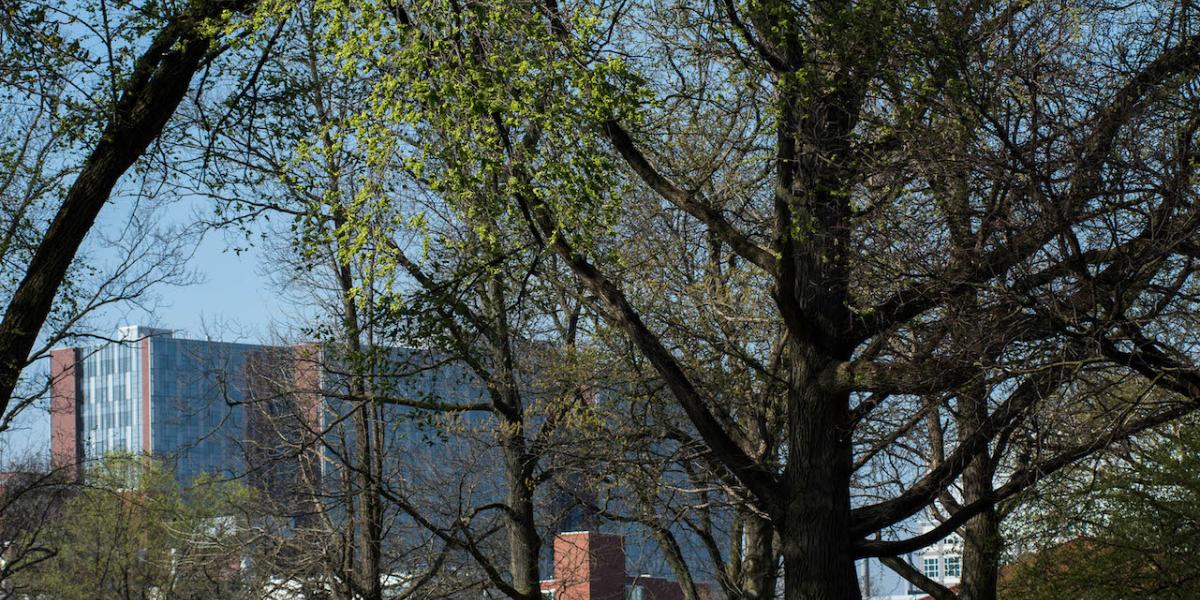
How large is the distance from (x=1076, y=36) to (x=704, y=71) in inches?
174

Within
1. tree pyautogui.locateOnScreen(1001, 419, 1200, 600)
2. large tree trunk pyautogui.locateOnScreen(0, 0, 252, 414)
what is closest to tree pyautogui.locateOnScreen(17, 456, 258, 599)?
tree pyautogui.locateOnScreen(1001, 419, 1200, 600)

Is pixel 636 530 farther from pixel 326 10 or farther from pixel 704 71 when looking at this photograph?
pixel 326 10

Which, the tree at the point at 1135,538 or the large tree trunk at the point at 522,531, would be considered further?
the large tree trunk at the point at 522,531

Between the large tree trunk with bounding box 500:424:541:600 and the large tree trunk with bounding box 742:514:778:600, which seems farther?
the large tree trunk with bounding box 500:424:541:600

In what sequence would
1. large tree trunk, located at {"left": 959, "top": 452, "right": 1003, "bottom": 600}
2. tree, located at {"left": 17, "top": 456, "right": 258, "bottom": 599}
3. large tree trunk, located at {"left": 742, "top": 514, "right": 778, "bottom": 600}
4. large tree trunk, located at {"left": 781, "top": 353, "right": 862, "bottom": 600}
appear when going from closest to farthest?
large tree trunk, located at {"left": 781, "top": 353, "right": 862, "bottom": 600}, large tree trunk, located at {"left": 959, "top": 452, "right": 1003, "bottom": 600}, large tree trunk, located at {"left": 742, "top": 514, "right": 778, "bottom": 600}, tree, located at {"left": 17, "top": 456, "right": 258, "bottom": 599}

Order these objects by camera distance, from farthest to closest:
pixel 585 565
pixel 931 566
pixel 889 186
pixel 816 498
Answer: pixel 931 566
pixel 585 565
pixel 816 498
pixel 889 186

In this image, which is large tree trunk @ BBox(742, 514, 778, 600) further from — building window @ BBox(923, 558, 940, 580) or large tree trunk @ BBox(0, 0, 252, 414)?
building window @ BBox(923, 558, 940, 580)

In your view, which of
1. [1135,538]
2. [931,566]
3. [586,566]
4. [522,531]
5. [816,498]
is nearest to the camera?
[816,498]

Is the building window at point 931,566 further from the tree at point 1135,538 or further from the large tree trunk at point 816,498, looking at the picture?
the large tree trunk at point 816,498

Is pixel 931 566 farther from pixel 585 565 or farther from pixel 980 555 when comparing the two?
pixel 980 555

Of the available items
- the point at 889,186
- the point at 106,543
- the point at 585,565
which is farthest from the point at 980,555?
the point at 106,543

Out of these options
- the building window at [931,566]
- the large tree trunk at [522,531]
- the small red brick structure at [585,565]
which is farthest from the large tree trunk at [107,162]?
the building window at [931,566]

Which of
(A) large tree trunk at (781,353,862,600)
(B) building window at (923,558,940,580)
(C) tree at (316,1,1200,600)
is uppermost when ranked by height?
(C) tree at (316,1,1200,600)

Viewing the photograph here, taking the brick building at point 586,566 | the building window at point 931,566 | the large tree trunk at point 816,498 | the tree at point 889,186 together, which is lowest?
the building window at point 931,566
